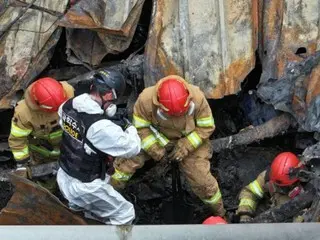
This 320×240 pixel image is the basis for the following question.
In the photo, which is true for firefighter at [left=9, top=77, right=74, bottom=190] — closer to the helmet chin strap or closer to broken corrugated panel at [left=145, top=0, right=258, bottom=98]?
the helmet chin strap

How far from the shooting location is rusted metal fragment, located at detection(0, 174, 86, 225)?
5.37 m

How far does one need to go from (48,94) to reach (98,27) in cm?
109

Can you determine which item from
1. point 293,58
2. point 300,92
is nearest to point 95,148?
point 300,92

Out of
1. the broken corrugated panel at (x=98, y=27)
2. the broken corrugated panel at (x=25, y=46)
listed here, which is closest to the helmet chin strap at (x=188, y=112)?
the broken corrugated panel at (x=98, y=27)

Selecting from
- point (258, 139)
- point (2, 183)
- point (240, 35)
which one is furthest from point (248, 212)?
point (2, 183)

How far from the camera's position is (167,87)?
5898 mm

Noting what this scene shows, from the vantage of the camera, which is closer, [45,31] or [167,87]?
[167,87]

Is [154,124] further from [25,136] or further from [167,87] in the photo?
[25,136]

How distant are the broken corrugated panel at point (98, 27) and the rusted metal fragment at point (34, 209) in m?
2.03

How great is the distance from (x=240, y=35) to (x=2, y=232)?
3.59 meters

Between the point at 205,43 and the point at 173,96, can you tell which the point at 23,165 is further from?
the point at 205,43

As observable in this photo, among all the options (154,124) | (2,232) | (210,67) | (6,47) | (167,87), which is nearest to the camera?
(2,232)

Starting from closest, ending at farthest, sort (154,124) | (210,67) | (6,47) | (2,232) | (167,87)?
(2,232)
(167,87)
(154,124)
(210,67)
(6,47)

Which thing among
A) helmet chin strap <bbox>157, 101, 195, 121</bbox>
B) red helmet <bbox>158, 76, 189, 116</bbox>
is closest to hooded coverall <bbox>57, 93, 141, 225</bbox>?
red helmet <bbox>158, 76, 189, 116</bbox>
